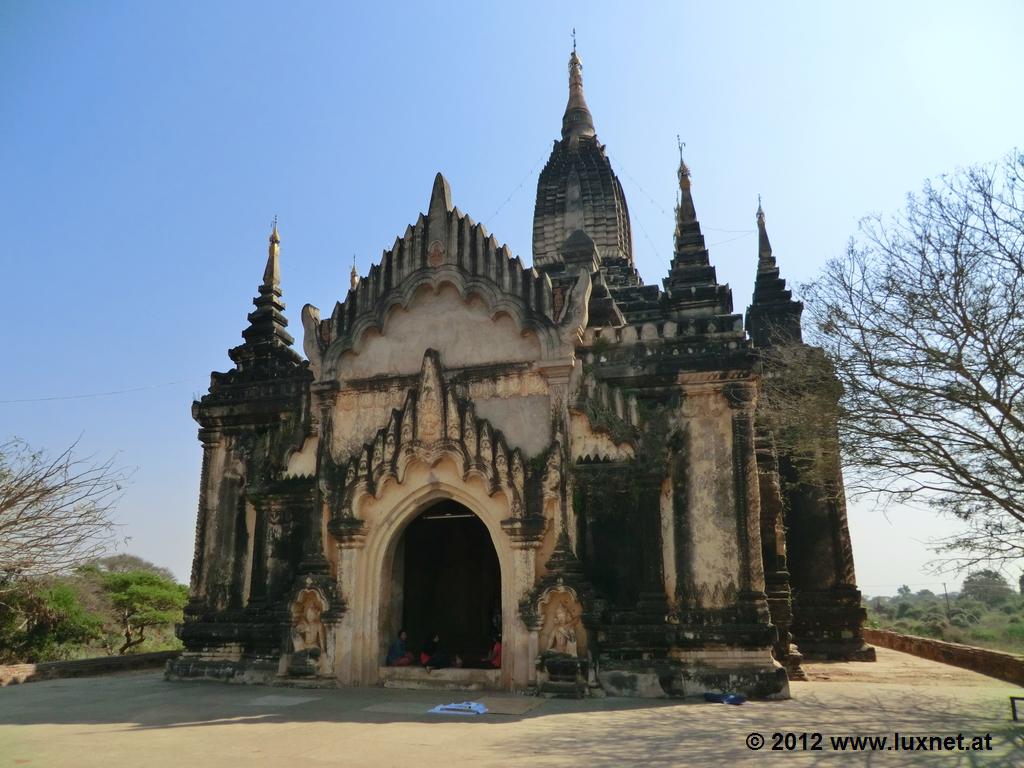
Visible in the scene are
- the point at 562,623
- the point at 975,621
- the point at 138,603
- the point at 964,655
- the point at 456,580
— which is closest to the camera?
the point at 562,623

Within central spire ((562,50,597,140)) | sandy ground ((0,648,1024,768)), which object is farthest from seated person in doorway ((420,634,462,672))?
central spire ((562,50,597,140))

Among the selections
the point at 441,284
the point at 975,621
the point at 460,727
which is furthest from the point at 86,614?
the point at 975,621

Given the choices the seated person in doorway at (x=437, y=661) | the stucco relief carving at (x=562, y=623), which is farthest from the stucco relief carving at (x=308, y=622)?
the stucco relief carving at (x=562, y=623)

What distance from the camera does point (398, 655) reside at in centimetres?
1386

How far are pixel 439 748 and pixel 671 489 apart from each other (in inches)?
236

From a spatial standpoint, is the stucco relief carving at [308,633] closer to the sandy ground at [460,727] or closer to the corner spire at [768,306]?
the sandy ground at [460,727]

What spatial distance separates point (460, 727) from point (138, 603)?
875 inches

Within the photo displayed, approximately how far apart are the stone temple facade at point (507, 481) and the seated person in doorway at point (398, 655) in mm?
250

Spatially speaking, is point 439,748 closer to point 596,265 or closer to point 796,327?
point 596,265

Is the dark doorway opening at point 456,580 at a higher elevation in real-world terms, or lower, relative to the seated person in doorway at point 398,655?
higher

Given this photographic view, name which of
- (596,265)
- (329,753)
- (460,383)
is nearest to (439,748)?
(329,753)

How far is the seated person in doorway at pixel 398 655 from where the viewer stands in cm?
1375

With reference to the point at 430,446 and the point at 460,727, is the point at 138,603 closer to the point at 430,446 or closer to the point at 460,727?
the point at 430,446

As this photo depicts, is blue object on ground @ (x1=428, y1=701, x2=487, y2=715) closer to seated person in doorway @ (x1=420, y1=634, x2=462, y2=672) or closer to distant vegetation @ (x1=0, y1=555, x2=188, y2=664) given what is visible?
seated person in doorway @ (x1=420, y1=634, x2=462, y2=672)
